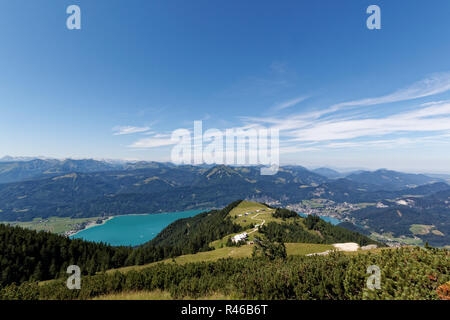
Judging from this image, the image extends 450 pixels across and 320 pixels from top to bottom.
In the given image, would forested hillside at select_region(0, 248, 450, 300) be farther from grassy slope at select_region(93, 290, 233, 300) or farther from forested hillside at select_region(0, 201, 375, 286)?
forested hillside at select_region(0, 201, 375, 286)

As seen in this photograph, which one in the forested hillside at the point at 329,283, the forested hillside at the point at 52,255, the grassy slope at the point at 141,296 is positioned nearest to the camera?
A: the forested hillside at the point at 329,283

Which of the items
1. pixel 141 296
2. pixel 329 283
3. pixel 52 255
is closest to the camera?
pixel 329 283

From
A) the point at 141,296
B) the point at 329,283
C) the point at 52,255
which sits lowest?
the point at 52,255

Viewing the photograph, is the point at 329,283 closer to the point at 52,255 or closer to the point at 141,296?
the point at 141,296

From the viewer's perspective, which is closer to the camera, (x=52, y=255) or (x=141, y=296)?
(x=141, y=296)

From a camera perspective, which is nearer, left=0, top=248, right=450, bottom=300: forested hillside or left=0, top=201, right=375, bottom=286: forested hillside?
left=0, top=248, right=450, bottom=300: forested hillside

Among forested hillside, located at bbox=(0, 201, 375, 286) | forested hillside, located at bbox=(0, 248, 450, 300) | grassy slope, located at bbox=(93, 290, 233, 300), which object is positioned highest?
forested hillside, located at bbox=(0, 248, 450, 300)

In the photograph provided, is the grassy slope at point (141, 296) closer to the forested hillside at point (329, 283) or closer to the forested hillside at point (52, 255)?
the forested hillside at point (329, 283)

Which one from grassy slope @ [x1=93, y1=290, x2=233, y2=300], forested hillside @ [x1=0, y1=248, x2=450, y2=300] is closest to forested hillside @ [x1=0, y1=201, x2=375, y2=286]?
forested hillside @ [x1=0, y1=248, x2=450, y2=300]

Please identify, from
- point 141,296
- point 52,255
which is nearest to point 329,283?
point 141,296

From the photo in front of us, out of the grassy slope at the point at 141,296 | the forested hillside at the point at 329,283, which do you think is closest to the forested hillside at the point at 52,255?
the forested hillside at the point at 329,283
